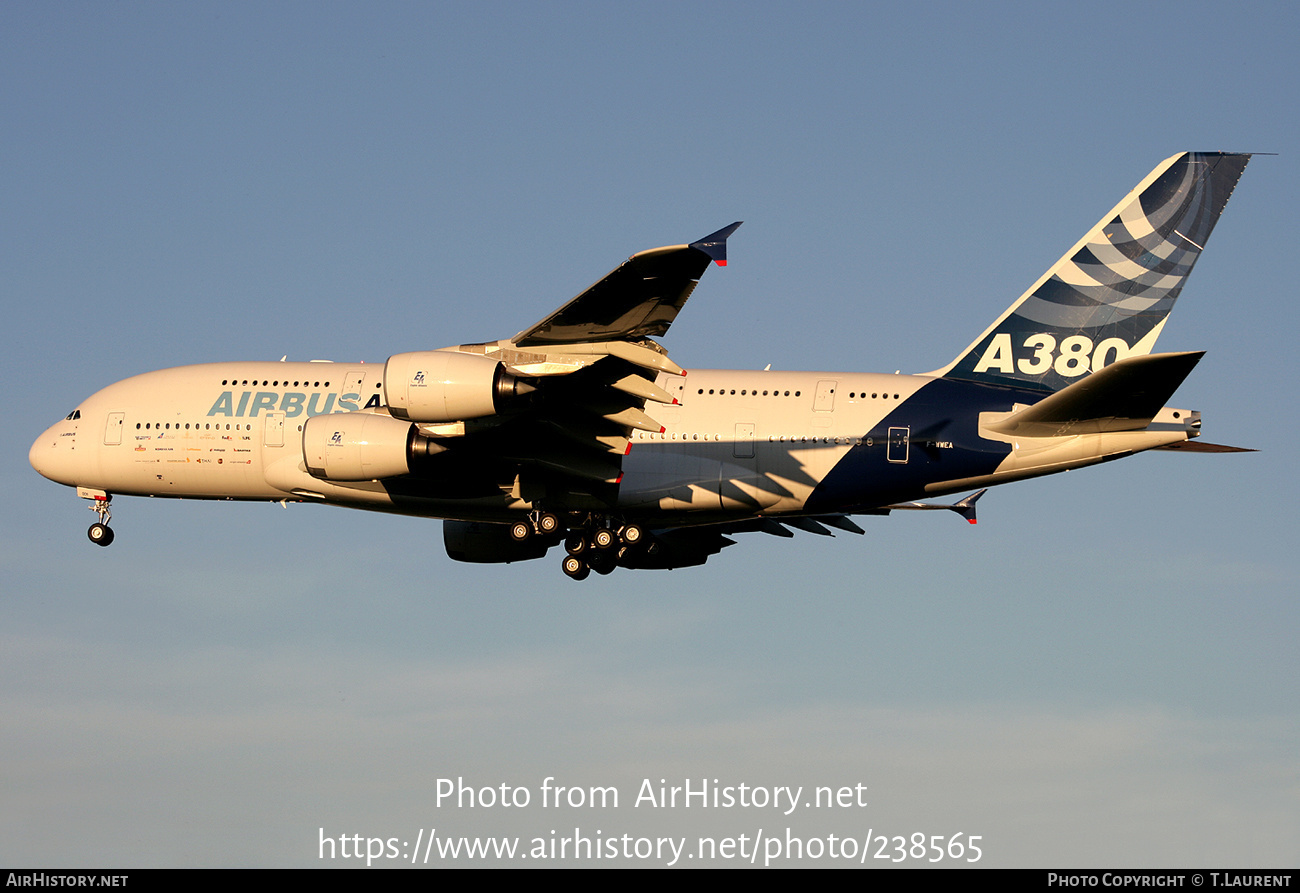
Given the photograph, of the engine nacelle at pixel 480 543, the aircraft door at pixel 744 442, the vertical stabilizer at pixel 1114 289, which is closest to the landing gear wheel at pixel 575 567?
the engine nacelle at pixel 480 543

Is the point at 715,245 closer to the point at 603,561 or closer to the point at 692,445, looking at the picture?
the point at 692,445

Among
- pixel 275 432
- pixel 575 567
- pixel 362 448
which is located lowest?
pixel 575 567

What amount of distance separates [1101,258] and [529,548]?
14121 mm

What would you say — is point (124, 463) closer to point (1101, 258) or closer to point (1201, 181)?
point (1101, 258)

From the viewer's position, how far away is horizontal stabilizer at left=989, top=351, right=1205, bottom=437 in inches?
930

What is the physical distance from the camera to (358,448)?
27.8 m

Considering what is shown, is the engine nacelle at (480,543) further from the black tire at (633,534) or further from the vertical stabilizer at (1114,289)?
the vertical stabilizer at (1114,289)

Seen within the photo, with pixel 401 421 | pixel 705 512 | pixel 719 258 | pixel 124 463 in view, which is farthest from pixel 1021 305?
pixel 124 463

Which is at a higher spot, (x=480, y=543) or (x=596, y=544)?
(x=480, y=543)

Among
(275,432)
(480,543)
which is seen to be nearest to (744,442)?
(480,543)

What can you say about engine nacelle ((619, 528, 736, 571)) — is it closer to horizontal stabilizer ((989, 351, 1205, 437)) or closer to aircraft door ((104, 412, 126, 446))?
horizontal stabilizer ((989, 351, 1205, 437))

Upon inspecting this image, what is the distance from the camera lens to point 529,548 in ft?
108

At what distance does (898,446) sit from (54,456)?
1900cm

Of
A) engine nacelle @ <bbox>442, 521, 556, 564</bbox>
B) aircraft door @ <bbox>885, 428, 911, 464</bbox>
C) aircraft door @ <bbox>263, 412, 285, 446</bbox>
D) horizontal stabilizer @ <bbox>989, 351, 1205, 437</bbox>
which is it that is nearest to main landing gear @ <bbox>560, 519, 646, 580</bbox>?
engine nacelle @ <bbox>442, 521, 556, 564</bbox>
